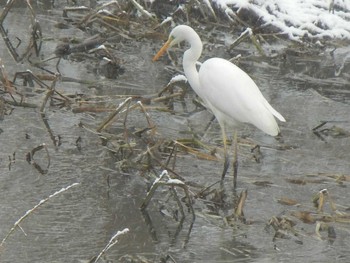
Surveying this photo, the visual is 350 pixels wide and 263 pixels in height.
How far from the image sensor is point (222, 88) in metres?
7.95

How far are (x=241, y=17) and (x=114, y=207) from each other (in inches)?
234

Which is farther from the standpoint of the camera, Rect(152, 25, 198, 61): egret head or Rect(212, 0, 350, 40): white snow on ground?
Rect(212, 0, 350, 40): white snow on ground

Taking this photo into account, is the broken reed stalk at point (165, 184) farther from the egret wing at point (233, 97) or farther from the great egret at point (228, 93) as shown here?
the egret wing at point (233, 97)

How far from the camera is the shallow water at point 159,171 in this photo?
6398 millimetres

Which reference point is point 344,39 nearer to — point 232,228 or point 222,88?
point 222,88

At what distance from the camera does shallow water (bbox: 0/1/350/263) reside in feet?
21.0

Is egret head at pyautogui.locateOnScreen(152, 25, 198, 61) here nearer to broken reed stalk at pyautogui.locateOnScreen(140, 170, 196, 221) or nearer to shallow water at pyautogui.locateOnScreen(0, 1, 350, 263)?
shallow water at pyautogui.locateOnScreen(0, 1, 350, 263)

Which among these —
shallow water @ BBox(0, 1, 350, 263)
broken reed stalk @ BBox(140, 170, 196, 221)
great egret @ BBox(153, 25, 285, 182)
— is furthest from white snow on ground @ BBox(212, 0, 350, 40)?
broken reed stalk @ BBox(140, 170, 196, 221)

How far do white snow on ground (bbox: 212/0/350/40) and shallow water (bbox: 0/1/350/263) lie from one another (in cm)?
136

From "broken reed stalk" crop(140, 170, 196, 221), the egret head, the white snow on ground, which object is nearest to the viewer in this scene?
"broken reed stalk" crop(140, 170, 196, 221)

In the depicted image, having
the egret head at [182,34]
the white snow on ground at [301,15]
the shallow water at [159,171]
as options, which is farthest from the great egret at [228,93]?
the white snow on ground at [301,15]

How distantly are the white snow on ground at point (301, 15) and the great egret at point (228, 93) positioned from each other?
13.3ft

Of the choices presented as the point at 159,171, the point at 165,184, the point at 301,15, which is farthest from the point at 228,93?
the point at 301,15

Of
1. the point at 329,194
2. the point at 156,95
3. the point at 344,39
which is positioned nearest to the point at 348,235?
the point at 329,194
